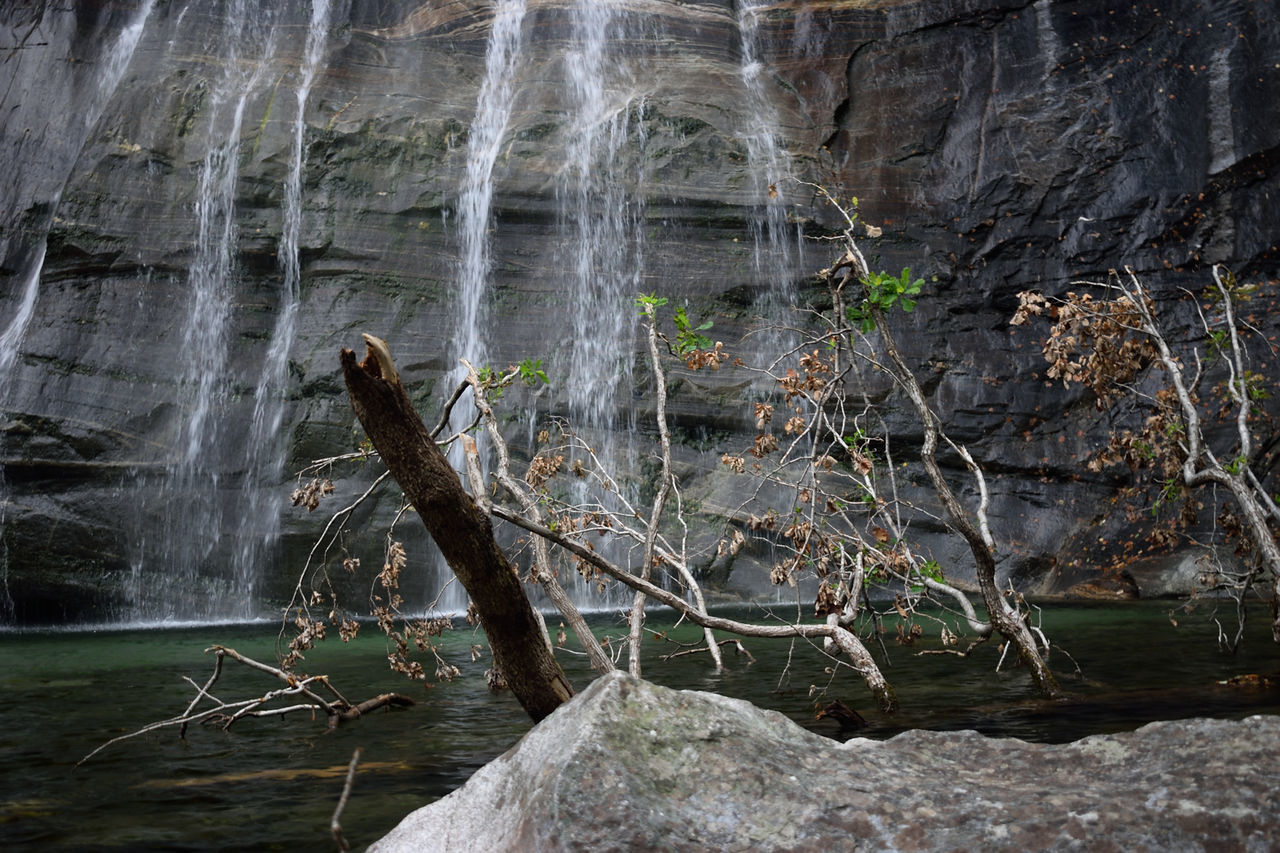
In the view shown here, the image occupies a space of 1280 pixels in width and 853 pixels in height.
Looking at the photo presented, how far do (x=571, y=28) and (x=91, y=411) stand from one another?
12.3 meters

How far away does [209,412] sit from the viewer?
17.2 metres

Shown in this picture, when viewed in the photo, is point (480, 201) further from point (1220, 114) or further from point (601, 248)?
point (1220, 114)

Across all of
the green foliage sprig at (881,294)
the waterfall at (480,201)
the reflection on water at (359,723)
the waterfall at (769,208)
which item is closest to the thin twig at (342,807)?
the reflection on water at (359,723)

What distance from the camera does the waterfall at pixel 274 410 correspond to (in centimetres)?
1656

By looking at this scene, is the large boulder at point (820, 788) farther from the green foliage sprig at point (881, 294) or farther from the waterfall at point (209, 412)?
the waterfall at point (209, 412)

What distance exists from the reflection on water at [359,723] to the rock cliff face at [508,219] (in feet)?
19.8

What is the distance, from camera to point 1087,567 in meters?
16.7

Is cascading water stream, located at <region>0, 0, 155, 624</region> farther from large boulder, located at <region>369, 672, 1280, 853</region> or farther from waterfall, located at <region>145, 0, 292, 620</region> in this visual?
large boulder, located at <region>369, 672, 1280, 853</region>

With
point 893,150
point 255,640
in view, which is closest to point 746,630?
point 255,640

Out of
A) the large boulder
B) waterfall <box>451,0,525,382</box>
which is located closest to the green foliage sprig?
the large boulder

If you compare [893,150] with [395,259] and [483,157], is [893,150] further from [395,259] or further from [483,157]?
[395,259]

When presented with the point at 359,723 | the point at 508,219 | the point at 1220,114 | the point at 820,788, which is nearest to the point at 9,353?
the point at 508,219

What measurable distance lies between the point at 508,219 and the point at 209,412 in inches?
258

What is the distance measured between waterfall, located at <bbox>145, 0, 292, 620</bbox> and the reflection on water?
5.14m
